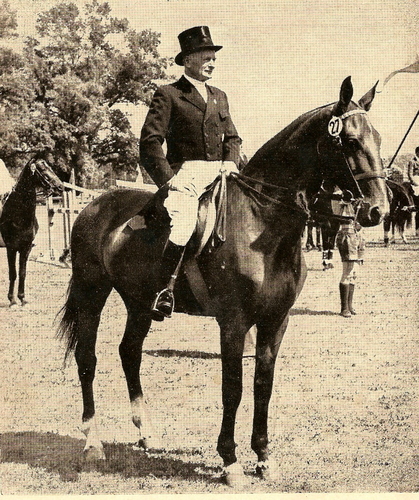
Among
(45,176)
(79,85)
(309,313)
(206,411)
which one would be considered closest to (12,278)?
(45,176)

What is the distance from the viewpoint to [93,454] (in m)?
5.94

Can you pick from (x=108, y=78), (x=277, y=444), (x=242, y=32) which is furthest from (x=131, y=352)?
(x=108, y=78)

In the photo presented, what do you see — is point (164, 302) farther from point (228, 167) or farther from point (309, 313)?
point (309, 313)

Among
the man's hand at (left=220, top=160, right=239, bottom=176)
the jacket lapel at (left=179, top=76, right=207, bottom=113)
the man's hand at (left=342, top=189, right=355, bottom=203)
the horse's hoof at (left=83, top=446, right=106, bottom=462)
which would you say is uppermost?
the jacket lapel at (left=179, top=76, right=207, bottom=113)

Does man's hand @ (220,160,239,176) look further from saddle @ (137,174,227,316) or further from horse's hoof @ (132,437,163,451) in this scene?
horse's hoof @ (132,437,163,451)

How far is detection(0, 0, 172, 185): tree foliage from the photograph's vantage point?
769 cm

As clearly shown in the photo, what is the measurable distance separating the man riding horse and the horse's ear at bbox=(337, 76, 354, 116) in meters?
1.02

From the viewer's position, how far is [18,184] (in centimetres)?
1286

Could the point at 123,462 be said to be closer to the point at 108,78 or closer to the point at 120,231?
the point at 120,231

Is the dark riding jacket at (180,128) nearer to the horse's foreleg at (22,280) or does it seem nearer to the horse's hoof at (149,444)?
the horse's hoof at (149,444)

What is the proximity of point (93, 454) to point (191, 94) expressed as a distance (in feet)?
10.1

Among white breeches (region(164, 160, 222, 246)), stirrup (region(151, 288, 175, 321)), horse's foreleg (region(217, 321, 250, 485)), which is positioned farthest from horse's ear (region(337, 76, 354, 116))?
stirrup (region(151, 288, 175, 321))

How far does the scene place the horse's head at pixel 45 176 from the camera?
41.1 ft

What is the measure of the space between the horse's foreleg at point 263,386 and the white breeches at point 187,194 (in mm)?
918
